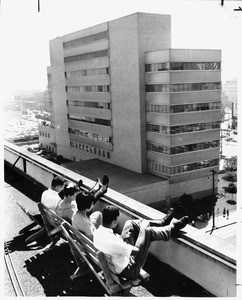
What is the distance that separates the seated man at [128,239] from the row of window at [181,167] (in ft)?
116

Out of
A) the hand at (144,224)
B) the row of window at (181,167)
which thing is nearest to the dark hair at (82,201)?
the hand at (144,224)

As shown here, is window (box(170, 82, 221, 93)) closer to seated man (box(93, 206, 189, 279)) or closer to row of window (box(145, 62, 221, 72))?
row of window (box(145, 62, 221, 72))

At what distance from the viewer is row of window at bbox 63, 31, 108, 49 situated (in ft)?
150

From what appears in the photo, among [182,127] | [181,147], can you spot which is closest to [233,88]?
[182,127]

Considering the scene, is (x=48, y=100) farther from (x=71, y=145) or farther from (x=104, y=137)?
(x=104, y=137)

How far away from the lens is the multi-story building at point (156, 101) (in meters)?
38.2

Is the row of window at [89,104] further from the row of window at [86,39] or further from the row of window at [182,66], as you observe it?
the row of window at [182,66]

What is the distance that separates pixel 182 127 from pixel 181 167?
180 inches

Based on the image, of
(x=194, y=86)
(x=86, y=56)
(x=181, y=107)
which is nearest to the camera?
(x=181, y=107)

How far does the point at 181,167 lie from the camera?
3981 cm

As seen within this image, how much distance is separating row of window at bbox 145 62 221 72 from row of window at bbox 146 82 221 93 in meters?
1.70

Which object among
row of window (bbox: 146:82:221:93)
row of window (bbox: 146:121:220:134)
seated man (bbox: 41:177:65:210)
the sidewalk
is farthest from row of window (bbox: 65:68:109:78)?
seated man (bbox: 41:177:65:210)

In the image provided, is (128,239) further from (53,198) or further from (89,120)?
(89,120)


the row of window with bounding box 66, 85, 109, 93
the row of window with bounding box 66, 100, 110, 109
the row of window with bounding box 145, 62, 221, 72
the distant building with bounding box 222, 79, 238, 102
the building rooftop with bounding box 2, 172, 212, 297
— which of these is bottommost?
the building rooftop with bounding box 2, 172, 212, 297
